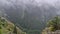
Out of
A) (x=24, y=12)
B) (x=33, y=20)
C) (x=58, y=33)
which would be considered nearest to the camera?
(x=58, y=33)

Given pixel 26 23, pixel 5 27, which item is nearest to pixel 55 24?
pixel 5 27

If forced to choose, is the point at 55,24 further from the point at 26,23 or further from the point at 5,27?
the point at 26,23

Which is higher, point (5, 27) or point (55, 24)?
point (55, 24)

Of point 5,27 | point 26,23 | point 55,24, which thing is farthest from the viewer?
point 26,23

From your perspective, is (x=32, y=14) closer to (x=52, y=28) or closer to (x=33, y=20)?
(x=33, y=20)

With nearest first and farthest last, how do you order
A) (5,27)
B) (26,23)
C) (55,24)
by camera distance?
(5,27) < (55,24) < (26,23)

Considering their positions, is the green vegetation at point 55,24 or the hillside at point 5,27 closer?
the hillside at point 5,27

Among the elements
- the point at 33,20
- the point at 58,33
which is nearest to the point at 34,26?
the point at 33,20

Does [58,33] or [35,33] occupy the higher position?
[35,33]

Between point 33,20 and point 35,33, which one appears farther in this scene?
point 33,20

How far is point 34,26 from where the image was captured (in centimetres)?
2689

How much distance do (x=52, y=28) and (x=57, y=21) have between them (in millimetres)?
607

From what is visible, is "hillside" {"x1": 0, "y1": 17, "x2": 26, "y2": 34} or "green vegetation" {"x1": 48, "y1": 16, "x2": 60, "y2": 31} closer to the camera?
"hillside" {"x1": 0, "y1": 17, "x2": 26, "y2": 34}

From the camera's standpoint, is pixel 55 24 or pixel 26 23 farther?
pixel 26 23
